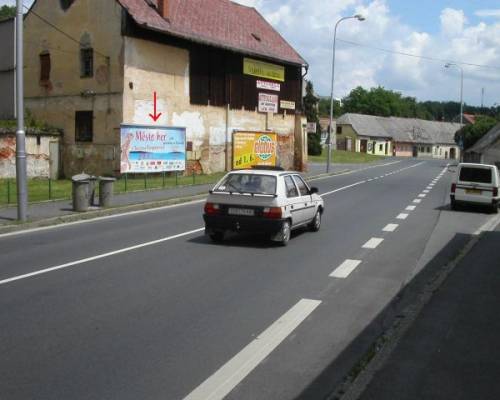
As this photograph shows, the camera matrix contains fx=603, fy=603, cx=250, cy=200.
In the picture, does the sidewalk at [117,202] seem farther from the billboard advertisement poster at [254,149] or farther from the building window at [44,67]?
the building window at [44,67]

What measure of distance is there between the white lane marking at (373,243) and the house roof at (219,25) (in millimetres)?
20672

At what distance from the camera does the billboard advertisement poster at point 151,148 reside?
29.6 metres

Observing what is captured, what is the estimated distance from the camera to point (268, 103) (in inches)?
1606

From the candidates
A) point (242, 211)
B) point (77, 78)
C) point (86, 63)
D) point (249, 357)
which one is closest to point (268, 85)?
point (86, 63)

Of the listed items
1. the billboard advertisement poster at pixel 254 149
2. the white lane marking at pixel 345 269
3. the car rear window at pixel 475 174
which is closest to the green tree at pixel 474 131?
the billboard advertisement poster at pixel 254 149

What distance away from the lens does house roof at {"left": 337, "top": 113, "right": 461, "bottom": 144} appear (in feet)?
353

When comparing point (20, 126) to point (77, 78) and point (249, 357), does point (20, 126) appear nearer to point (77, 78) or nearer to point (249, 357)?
point (249, 357)

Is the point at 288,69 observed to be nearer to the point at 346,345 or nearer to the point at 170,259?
the point at 170,259

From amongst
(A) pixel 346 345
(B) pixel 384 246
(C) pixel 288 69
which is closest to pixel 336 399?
(A) pixel 346 345

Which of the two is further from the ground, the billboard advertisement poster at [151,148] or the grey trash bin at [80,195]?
the billboard advertisement poster at [151,148]

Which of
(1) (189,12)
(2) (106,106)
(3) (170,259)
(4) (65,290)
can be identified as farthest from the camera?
(1) (189,12)

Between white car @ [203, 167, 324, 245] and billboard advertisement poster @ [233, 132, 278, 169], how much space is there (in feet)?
83.1

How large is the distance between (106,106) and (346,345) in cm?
2639

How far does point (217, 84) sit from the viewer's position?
36219 mm
